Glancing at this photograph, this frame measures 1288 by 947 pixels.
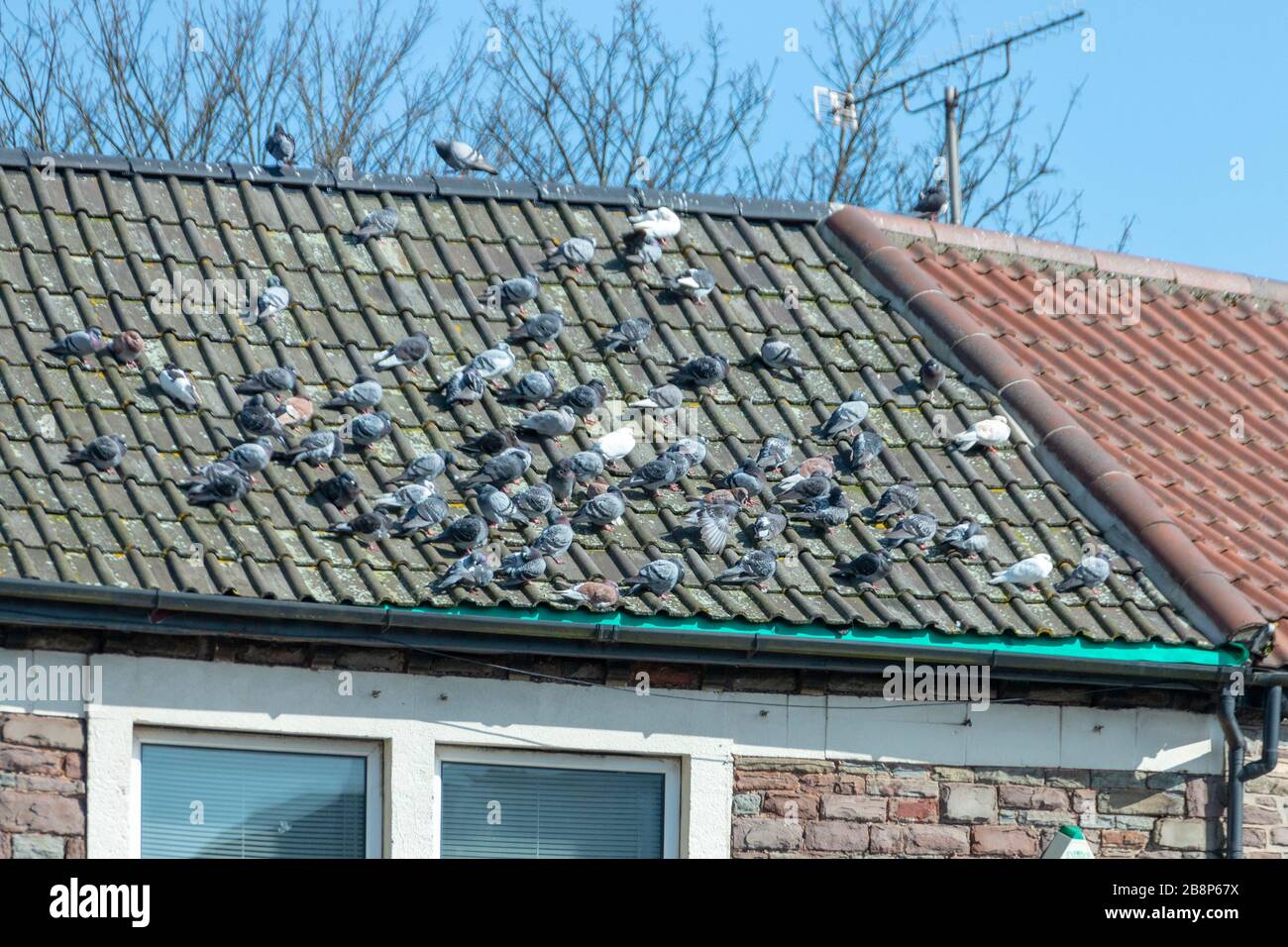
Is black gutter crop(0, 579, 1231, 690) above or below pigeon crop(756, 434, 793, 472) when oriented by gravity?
below

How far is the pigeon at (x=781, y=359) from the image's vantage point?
10.5 meters

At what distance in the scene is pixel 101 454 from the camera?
880 centimetres

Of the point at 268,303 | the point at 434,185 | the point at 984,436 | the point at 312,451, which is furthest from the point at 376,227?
the point at 984,436

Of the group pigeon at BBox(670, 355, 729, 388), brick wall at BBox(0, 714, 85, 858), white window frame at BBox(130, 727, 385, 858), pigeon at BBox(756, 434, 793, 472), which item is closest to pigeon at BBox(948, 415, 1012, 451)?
pigeon at BBox(756, 434, 793, 472)

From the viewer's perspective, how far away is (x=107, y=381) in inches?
370

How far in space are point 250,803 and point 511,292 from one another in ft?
10.1

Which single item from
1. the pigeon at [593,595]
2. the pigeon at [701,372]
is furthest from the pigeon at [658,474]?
the pigeon at [593,595]

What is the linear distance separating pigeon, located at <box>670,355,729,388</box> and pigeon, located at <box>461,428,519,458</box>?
1108mm

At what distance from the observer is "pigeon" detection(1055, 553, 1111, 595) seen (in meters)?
9.45

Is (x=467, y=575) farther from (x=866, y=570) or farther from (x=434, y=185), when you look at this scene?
(x=434, y=185)

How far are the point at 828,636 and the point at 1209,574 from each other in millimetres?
1875
